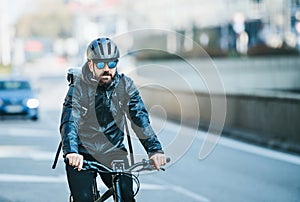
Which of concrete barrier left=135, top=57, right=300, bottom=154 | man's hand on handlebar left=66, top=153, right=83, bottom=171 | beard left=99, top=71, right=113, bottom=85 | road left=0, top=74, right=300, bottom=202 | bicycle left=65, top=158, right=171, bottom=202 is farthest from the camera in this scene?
concrete barrier left=135, top=57, right=300, bottom=154

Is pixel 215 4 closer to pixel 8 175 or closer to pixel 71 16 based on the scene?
pixel 8 175

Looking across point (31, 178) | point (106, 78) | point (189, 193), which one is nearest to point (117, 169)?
point (106, 78)

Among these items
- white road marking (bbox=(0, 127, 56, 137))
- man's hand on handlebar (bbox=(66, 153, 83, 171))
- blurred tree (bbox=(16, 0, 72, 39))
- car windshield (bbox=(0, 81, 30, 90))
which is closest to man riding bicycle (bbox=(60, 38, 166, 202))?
man's hand on handlebar (bbox=(66, 153, 83, 171))

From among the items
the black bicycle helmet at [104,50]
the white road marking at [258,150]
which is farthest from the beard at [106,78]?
the white road marking at [258,150]

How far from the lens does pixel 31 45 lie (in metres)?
149

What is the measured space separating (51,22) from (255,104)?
455ft

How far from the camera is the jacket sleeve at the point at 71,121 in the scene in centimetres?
549

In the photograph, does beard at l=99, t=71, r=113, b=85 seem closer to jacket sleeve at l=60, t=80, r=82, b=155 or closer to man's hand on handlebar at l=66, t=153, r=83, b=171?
jacket sleeve at l=60, t=80, r=82, b=155

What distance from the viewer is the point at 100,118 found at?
5812 millimetres

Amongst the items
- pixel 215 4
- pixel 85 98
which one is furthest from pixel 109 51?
pixel 215 4

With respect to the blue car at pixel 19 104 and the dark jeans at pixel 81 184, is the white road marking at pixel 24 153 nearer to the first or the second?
the blue car at pixel 19 104

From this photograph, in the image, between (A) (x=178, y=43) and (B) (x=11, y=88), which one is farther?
(A) (x=178, y=43)

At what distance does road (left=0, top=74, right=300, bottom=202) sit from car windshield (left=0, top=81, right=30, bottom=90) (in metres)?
8.31

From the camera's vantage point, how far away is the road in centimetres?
1062
